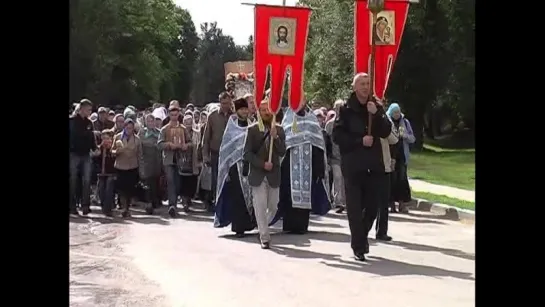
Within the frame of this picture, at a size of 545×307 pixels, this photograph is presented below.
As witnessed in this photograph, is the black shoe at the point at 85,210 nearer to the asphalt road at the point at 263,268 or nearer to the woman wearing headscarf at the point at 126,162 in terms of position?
the woman wearing headscarf at the point at 126,162

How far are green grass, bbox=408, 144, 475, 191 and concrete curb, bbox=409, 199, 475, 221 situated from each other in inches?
47.2

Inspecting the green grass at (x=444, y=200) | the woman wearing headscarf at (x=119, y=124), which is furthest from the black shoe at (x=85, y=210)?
the green grass at (x=444, y=200)

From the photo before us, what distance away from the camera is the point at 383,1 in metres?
9.50

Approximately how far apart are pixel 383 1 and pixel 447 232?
438 cm

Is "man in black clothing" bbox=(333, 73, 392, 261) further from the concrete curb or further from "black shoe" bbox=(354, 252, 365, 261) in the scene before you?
the concrete curb

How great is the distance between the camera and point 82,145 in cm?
1408

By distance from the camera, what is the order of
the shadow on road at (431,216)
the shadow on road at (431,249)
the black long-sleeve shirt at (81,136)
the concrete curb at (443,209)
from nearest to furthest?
the shadow on road at (431,249)
the black long-sleeve shirt at (81,136)
the concrete curb at (443,209)
the shadow on road at (431,216)

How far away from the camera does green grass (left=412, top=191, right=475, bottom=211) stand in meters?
15.4

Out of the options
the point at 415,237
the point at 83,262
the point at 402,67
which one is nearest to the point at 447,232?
the point at 415,237

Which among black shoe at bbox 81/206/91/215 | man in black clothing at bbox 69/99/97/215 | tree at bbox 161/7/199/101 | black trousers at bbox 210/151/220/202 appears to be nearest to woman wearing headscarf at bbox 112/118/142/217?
man in black clothing at bbox 69/99/97/215

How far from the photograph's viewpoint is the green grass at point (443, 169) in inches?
861

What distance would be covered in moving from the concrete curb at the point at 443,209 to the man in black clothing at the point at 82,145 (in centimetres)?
593

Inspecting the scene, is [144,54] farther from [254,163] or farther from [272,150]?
[254,163]

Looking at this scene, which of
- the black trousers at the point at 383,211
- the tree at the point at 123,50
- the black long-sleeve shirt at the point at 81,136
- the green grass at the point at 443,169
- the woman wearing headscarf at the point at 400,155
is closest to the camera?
the black trousers at the point at 383,211
